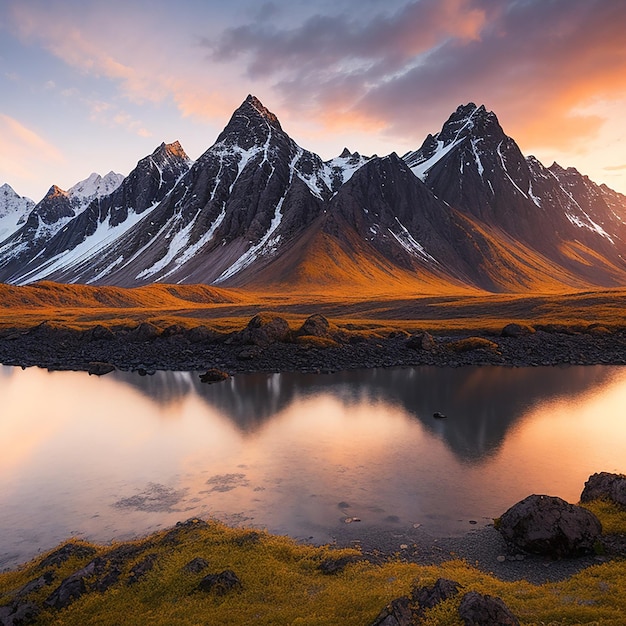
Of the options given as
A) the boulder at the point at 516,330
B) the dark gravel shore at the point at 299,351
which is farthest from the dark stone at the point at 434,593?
the boulder at the point at 516,330

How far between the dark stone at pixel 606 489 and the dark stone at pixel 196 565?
813 inches

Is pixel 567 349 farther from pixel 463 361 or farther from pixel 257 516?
pixel 257 516

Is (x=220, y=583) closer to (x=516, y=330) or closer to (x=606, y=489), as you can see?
Result: (x=606, y=489)

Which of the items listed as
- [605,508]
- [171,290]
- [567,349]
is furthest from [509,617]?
[171,290]

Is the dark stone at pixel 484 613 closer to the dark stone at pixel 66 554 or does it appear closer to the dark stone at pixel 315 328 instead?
the dark stone at pixel 66 554

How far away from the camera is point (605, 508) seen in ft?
85.8

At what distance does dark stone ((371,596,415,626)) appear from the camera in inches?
604

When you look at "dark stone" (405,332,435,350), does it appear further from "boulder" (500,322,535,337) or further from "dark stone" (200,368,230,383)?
"dark stone" (200,368,230,383)

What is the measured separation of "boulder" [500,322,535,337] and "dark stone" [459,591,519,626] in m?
82.6

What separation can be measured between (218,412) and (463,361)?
41.7m

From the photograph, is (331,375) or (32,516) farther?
(331,375)

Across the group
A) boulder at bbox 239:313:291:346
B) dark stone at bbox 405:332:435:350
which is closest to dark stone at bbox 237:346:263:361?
boulder at bbox 239:313:291:346

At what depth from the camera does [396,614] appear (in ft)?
51.2

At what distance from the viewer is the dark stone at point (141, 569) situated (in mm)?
20500
